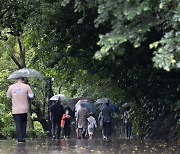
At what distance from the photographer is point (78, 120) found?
26047mm

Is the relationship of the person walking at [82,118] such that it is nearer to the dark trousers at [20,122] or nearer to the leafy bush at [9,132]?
the leafy bush at [9,132]

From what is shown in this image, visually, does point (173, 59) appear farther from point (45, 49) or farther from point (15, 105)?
point (45, 49)

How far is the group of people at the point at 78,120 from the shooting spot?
73.7 ft

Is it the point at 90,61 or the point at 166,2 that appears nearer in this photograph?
the point at 166,2

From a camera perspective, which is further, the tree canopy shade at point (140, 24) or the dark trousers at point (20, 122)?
→ the dark trousers at point (20, 122)

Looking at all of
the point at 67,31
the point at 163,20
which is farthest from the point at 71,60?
the point at 163,20

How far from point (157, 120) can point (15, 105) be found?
30.7 feet

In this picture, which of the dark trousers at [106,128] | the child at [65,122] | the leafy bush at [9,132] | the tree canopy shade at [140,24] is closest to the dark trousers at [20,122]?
the tree canopy shade at [140,24]

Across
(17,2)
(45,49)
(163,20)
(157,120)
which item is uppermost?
(17,2)

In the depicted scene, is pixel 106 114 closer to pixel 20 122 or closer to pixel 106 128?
pixel 106 128

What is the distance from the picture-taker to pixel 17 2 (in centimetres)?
2158

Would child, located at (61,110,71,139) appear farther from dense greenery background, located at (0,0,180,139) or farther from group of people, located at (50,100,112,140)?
dense greenery background, located at (0,0,180,139)

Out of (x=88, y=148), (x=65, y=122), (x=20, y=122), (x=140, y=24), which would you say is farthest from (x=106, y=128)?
(x=140, y=24)

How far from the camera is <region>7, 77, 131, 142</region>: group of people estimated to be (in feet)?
49.8
